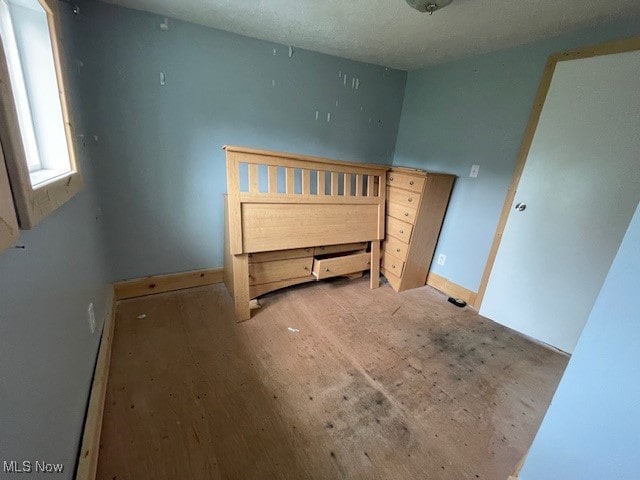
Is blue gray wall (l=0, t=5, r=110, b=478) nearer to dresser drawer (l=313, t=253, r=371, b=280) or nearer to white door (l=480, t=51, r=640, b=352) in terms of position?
dresser drawer (l=313, t=253, r=371, b=280)

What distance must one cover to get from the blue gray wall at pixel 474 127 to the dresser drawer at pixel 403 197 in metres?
0.43

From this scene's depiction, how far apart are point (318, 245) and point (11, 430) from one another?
176 centimetres

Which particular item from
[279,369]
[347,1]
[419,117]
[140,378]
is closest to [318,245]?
[279,369]

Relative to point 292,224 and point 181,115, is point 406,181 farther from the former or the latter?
point 181,115

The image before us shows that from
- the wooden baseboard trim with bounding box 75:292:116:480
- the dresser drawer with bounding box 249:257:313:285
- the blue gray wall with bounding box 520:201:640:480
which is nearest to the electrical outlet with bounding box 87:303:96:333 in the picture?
the wooden baseboard trim with bounding box 75:292:116:480

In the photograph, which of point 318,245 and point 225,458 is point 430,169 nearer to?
point 318,245

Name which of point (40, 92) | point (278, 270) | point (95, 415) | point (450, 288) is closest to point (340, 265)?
point (278, 270)

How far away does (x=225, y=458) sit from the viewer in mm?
1052

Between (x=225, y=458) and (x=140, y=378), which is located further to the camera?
(x=140, y=378)

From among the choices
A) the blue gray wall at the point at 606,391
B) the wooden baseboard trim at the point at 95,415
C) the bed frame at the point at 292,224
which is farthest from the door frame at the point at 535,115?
the wooden baseboard trim at the point at 95,415

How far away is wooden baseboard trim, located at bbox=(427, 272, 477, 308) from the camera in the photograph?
2.36 meters

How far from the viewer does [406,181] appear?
2.34 m

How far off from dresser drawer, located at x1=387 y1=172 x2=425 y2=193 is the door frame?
66 centimetres

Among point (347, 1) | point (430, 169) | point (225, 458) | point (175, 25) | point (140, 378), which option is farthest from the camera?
point (430, 169)
